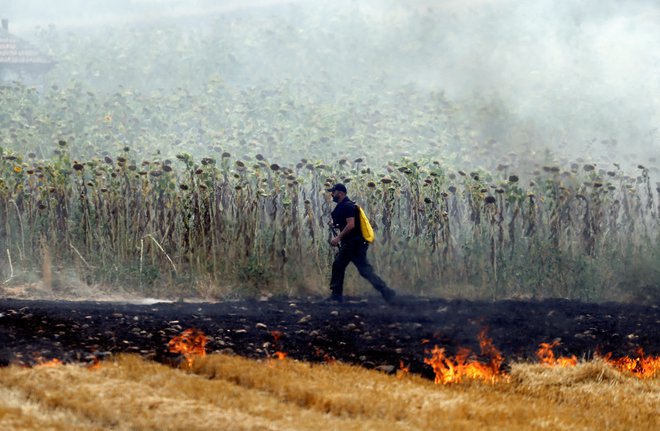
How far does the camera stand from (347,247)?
13344 mm

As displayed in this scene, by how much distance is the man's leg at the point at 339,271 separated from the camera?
13.3 metres

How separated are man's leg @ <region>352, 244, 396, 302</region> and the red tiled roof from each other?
17752 mm

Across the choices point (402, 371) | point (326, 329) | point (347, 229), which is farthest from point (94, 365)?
point (347, 229)

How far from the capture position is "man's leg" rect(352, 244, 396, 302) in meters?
13.2

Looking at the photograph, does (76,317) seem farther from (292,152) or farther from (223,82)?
(223,82)

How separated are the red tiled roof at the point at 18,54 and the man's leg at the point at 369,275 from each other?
17.8 m

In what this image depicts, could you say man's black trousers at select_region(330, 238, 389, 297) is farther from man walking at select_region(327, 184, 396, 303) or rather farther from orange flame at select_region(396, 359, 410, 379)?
orange flame at select_region(396, 359, 410, 379)

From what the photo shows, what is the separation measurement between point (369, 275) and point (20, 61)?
59.3 feet

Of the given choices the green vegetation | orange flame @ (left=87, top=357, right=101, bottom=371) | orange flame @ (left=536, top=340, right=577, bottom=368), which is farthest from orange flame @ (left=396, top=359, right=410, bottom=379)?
the green vegetation

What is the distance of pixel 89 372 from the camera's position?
8039 mm

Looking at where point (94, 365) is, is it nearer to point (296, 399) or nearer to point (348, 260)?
point (296, 399)

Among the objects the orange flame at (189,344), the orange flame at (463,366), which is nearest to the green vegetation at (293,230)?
the orange flame at (189,344)

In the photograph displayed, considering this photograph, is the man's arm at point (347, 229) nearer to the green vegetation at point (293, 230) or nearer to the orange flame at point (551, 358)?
the green vegetation at point (293, 230)

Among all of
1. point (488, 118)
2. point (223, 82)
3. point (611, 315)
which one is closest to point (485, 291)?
point (611, 315)
